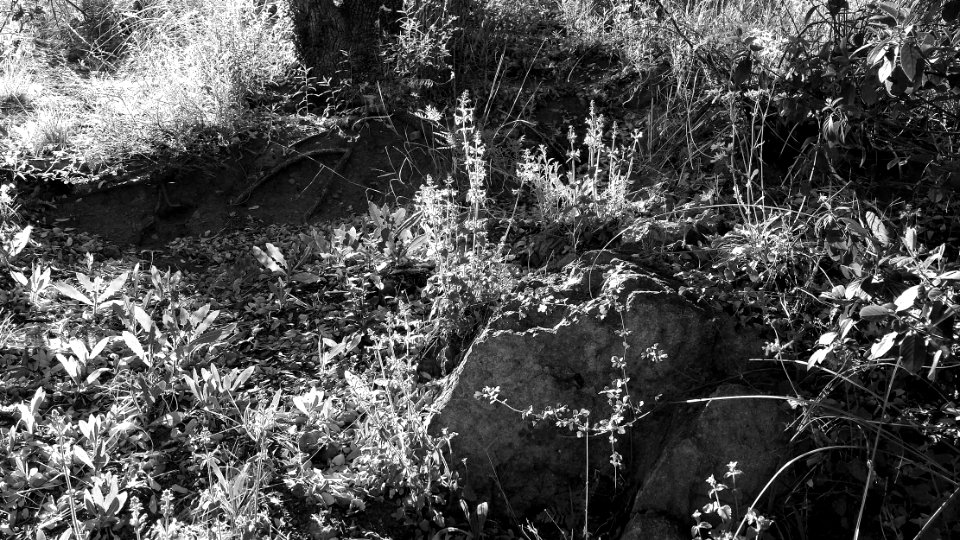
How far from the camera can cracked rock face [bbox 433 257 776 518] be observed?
9.46 feet

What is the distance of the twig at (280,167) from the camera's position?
4386 mm

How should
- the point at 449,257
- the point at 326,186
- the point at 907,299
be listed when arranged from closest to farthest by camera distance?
the point at 907,299, the point at 449,257, the point at 326,186

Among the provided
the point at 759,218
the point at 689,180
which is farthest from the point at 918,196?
the point at 689,180

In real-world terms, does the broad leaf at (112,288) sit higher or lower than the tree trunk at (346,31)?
lower

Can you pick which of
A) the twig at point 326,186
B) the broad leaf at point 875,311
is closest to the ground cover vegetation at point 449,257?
the broad leaf at point 875,311

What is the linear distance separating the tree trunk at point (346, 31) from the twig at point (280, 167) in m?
0.53

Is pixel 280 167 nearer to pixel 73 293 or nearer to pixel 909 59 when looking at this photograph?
pixel 73 293

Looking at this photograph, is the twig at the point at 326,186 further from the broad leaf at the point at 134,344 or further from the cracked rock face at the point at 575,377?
the cracked rock face at the point at 575,377

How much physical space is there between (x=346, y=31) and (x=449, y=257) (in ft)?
6.65

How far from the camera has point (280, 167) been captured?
176 inches

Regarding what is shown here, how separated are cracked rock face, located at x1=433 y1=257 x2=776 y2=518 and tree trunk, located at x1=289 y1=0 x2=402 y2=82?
7.29 feet

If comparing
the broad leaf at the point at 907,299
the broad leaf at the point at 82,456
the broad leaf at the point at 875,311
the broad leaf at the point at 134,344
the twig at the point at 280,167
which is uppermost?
the broad leaf at the point at 907,299

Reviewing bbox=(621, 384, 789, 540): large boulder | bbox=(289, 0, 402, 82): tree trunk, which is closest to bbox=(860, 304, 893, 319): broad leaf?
bbox=(621, 384, 789, 540): large boulder

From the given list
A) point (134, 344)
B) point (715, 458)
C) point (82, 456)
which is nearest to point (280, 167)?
point (134, 344)
